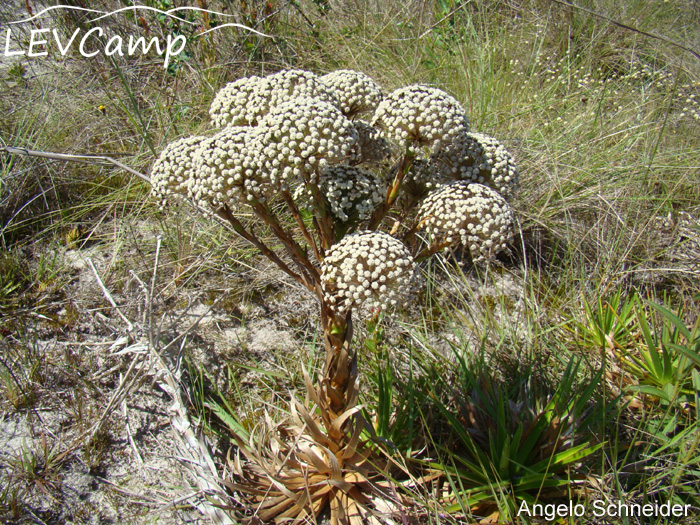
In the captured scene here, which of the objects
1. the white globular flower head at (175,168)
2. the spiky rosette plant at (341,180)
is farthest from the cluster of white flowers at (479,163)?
the white globular flower head at (175,168)

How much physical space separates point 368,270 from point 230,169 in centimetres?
44

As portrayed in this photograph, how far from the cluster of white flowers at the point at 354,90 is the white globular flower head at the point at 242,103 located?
0.23 meters

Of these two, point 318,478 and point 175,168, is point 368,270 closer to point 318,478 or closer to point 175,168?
point 175,168

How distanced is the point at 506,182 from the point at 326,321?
0.76 meters

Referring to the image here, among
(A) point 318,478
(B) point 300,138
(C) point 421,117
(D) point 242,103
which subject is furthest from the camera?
(A) point 318,478

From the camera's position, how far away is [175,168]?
1255mm

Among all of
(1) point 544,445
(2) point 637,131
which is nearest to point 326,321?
(1) point 544,445


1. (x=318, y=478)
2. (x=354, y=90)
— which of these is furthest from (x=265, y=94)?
(x=318, y=478)

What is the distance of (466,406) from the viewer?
186 centimetres

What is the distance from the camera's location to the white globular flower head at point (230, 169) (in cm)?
109

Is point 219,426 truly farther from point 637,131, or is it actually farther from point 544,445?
point 637,131

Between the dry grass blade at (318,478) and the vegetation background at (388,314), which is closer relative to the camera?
the dry grass blade at (318,478)

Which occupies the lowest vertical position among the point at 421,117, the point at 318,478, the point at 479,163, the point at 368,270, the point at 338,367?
the point at 318,478

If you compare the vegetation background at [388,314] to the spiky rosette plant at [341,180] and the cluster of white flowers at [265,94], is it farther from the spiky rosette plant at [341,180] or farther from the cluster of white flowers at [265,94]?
the cluster of white flowers at [265,94]
